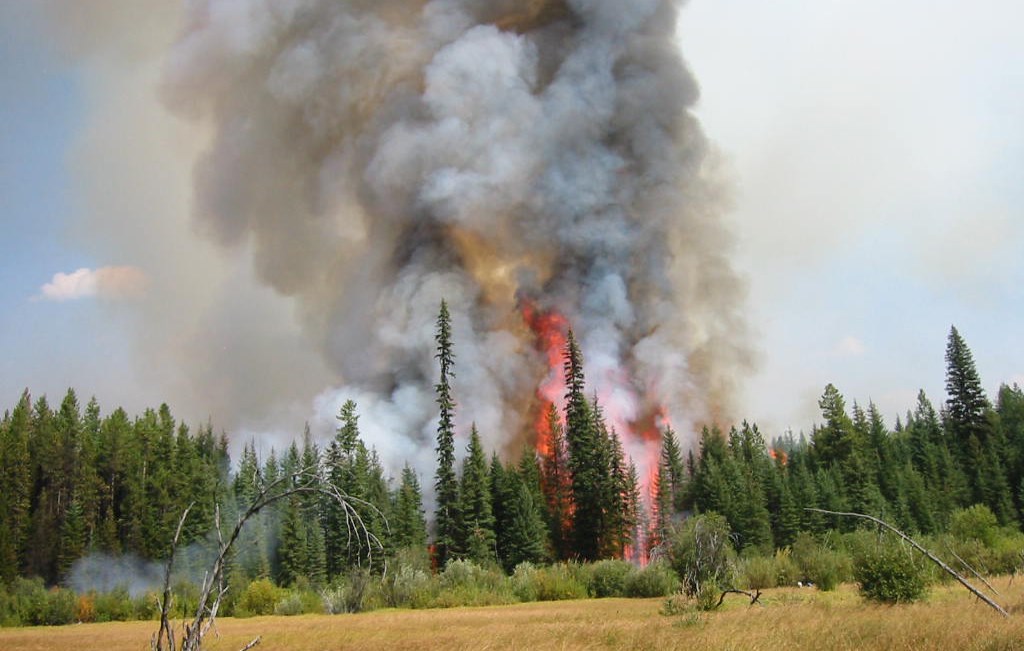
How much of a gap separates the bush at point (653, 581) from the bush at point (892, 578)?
16431 millimetres

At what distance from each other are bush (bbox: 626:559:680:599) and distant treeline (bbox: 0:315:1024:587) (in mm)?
22475

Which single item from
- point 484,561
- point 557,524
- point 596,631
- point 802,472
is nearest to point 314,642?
point 596,631

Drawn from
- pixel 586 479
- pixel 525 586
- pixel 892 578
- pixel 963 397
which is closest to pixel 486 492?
pixel 586 479

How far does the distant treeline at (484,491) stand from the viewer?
242 ft

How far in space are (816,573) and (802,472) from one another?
47358 mm

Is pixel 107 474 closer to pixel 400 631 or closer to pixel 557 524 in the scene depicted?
pixel 557 524

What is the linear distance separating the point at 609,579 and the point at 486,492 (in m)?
25.9

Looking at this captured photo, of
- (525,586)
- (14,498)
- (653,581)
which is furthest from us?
(14,498)

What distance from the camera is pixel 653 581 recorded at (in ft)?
147

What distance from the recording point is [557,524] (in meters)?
85.1

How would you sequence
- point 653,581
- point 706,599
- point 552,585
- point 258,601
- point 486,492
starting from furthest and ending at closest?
point 486,492, point 258,601, point 552,585, point 653,581, point 706,599

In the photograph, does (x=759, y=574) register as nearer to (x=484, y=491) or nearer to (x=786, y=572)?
(x=786, y=572)

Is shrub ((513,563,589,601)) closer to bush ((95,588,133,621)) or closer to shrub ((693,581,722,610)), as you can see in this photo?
shrub ((693,581,722,610))

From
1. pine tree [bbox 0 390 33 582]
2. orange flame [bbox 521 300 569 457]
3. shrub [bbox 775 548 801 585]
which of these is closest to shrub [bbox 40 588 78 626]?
pine tree [bbox 0 390 33 582]
